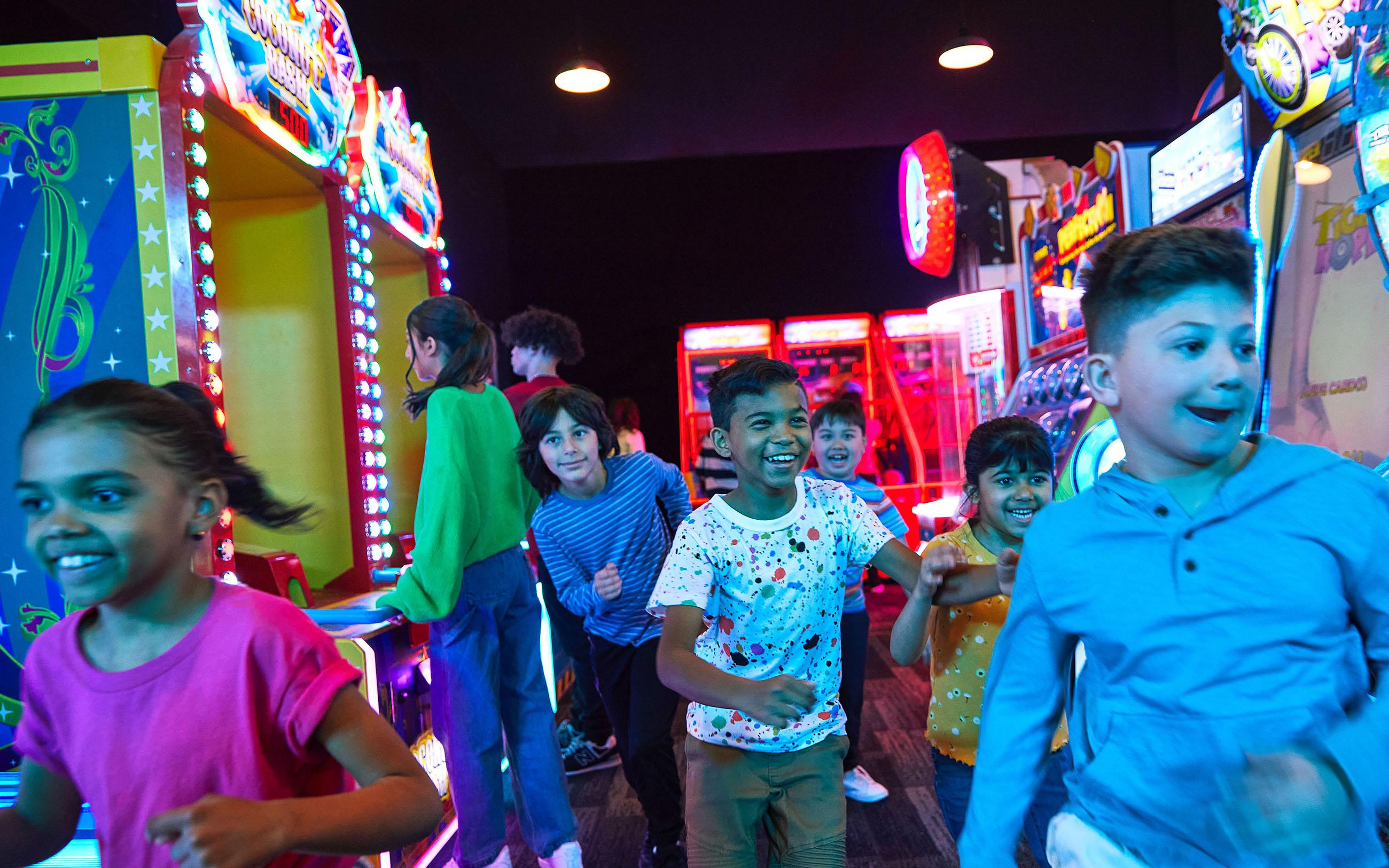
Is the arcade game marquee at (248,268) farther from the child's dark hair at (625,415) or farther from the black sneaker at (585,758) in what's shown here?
the child's dark hair at (625,415)

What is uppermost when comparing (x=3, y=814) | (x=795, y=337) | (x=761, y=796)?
(x=795, y=337)

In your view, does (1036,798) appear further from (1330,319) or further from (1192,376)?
(1330,319)

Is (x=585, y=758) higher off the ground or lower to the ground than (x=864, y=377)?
lower

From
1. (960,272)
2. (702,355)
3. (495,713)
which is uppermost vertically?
(960,272)

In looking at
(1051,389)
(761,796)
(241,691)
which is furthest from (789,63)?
(241,691)

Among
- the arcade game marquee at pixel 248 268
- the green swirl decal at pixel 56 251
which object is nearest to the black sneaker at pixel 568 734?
the arcade game marquee at pixel 248 268

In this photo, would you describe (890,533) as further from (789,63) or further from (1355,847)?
(789,63)

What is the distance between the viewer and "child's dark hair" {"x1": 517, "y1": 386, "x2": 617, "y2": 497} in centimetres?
264

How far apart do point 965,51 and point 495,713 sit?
15.8ft

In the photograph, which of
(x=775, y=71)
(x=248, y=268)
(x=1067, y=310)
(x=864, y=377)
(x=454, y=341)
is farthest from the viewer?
(x=864, y=377)

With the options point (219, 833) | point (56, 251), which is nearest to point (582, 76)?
point (56, 251)

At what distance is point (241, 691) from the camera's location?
98 centimetres

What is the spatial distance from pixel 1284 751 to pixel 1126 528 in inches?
11.4

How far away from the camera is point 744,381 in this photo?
1.82 m
